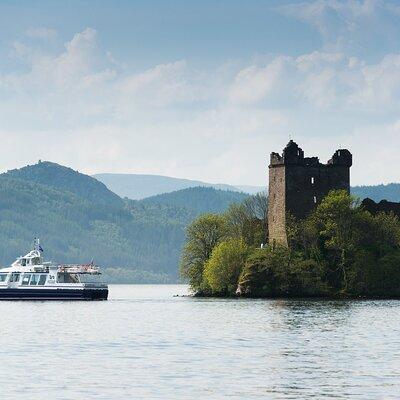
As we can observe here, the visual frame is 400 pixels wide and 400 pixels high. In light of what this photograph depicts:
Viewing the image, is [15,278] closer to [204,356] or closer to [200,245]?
[200,245]

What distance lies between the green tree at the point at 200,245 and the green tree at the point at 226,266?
493 cm

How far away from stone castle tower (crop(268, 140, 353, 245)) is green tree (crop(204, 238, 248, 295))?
6926mm

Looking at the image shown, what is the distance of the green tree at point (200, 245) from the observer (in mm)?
170500

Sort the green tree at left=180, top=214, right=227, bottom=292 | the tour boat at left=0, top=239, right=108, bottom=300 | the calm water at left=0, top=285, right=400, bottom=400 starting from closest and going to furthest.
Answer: the calm water at left=0, top=285, right=400, bottom=400, the tour boat at left=0, top=239, right=108, bottom=300, the green tree at left=180, top=214, right=227, bottom=292

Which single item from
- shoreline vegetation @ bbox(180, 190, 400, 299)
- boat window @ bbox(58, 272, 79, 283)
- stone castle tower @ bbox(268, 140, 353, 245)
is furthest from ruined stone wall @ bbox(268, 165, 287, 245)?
boat window @ bbox(58, 272, 79, 283)

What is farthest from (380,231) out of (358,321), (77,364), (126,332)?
(77,364)

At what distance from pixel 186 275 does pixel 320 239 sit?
716 inches

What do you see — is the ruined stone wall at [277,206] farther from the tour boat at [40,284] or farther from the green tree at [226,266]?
the tour boat at [40,284]

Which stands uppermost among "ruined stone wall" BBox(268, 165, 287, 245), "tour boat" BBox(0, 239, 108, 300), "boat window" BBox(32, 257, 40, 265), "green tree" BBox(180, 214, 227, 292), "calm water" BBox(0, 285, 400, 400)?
"ruined stone wall" BBox(268, 165, 287, 245)

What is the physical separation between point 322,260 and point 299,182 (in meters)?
12.8

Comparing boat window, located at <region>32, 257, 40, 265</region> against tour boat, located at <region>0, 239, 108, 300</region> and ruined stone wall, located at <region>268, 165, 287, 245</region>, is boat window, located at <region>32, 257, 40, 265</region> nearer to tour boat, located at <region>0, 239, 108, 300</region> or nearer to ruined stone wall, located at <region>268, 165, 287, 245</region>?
tour boat, located at <region>0, 239, 108, 300</region>

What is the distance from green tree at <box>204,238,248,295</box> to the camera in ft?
528

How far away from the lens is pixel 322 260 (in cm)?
16125

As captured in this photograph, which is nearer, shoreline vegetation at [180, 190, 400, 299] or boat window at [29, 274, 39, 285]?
boat window at [29, 274, 39, 285]
